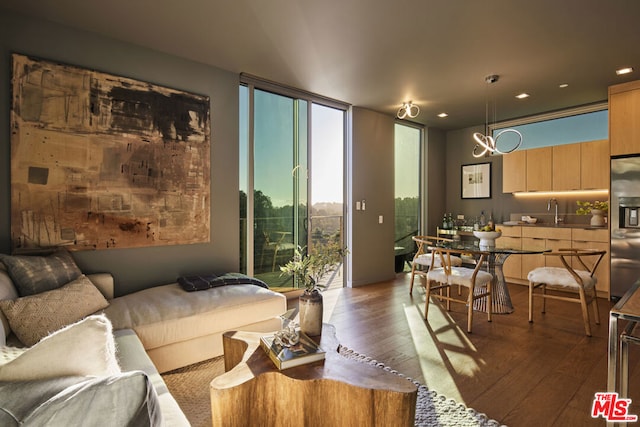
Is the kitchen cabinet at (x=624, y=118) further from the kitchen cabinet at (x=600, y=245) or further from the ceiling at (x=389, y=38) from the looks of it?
the kitchen cabinet at (x=600, y=245)

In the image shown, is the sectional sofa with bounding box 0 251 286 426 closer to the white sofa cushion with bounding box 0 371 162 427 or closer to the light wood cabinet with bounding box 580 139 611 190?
the white sofa cushion with bounding box 0 371 162 427

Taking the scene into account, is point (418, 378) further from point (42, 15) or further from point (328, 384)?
point (42, 15)

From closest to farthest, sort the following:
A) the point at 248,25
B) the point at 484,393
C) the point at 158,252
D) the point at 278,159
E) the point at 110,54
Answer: the point at 484,393 < the point at 248,25 < the point at 110,54 < the point at 158,252 < the point at 278,159

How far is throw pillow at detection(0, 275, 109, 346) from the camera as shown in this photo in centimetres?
186

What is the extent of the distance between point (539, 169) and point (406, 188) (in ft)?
6.80

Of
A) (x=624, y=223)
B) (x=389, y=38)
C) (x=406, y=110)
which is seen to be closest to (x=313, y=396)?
(x=389, y=38)

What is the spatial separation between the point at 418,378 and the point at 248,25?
308cm

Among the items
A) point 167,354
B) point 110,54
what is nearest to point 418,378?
point 167,354

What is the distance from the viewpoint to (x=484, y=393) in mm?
2158

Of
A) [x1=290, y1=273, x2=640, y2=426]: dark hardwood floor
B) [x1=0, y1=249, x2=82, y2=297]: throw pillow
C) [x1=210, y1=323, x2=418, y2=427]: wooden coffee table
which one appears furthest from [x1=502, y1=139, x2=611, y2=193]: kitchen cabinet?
[x1=0, y1=249, x2=82, y2=297]: throw pillow

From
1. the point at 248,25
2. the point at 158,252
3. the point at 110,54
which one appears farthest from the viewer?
the point at 158,252

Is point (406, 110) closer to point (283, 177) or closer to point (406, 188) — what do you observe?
point (406, 188)

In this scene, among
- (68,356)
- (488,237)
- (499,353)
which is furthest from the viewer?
(488,237)

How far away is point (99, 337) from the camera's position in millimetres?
905
